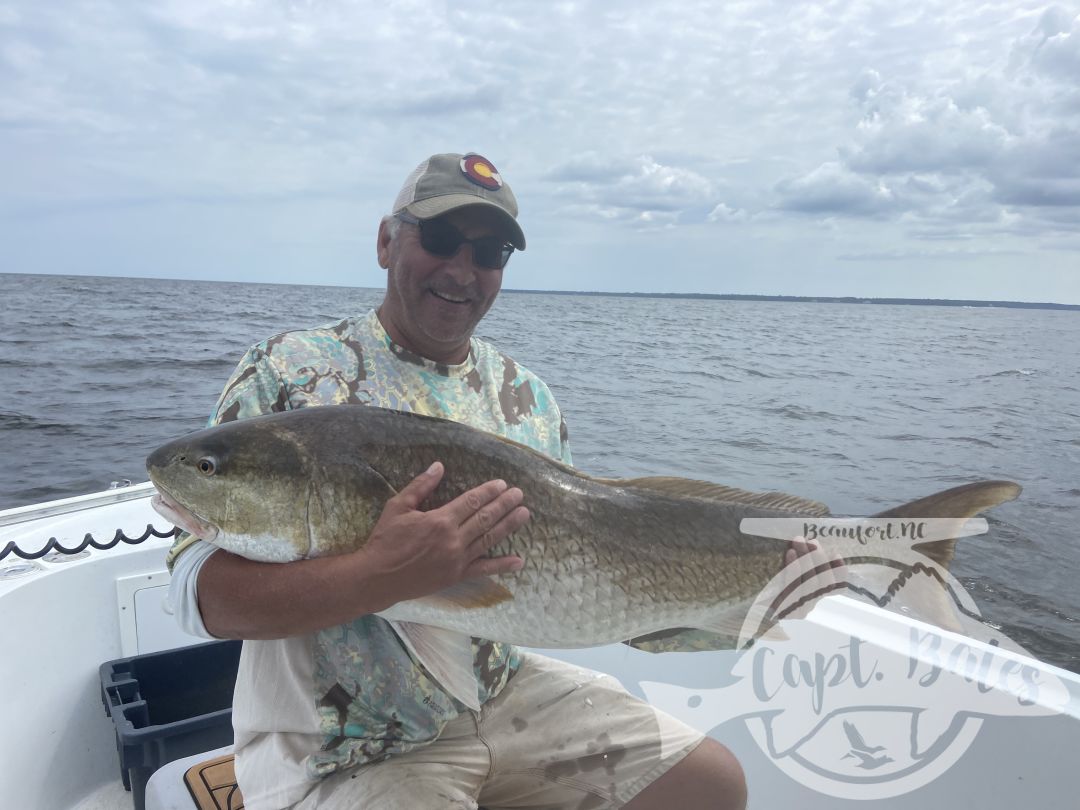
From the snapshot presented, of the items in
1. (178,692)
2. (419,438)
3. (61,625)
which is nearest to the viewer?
(419,438)

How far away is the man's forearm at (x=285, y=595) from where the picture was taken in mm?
2004

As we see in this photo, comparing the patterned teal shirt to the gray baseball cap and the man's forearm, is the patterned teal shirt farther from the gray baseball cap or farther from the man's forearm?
the gray baseball cap

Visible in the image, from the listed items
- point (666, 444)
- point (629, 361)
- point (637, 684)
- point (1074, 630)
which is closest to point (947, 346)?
point (629, 361)

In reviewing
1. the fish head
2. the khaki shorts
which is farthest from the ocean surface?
the fish head

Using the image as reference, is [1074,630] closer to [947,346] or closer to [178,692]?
[178,692]

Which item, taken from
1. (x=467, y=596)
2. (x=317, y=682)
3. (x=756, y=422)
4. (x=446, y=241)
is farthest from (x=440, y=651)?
(x=756, y=422)

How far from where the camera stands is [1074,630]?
297 inches

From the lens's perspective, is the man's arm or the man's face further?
the man's face

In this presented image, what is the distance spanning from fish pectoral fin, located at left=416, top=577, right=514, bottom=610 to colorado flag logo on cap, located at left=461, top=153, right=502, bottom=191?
144cm

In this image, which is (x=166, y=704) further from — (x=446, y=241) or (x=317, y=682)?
(x=446, y=241)

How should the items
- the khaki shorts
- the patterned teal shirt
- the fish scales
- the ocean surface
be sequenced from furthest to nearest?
the ocean surface → the khaki shorts → the patterned teal shirt → the fish scales

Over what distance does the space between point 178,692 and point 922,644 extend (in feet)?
12.1

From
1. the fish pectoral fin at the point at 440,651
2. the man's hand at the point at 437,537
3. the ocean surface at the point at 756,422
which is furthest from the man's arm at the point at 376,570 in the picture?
the ocean surface at the point at 756,422

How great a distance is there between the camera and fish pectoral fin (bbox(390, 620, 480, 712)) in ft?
7.41
